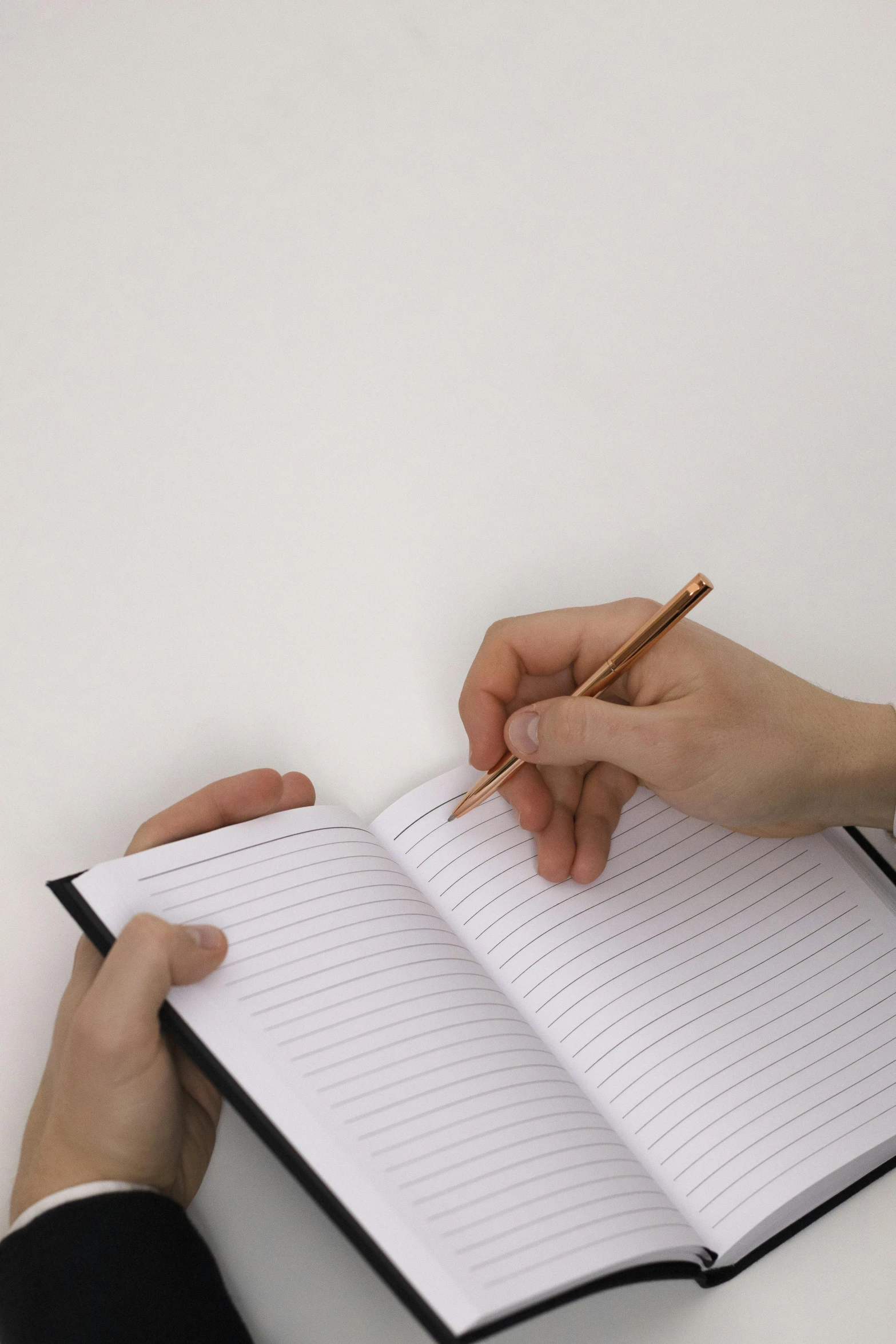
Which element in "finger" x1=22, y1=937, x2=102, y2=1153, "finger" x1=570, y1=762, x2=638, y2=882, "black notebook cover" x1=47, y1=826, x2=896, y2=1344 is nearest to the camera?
"black notebook cover" x1=47, y1=826, x2=896, y2=1344

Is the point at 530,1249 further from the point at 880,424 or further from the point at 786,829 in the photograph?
the point at 880,424

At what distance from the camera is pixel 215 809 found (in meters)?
0.86

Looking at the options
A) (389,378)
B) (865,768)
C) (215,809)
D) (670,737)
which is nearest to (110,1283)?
(215,809)

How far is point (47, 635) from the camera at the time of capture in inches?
39.4

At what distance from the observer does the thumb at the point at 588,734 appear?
33.3 inches

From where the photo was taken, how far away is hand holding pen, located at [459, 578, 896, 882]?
86 cm

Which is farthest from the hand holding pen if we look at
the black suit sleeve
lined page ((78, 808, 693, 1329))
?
the black suit sleeve

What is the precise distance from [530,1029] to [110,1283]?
13.1 inches

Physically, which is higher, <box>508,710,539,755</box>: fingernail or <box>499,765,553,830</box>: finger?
<box>508,710,539,755</box>: fingernail

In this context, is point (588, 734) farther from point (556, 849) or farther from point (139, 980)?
point (139, 980)

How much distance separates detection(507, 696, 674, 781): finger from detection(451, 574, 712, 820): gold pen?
0.09ft

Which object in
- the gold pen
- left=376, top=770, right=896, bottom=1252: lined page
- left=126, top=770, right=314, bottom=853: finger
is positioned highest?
left=126, top=770, right=314, bottom=853: finger

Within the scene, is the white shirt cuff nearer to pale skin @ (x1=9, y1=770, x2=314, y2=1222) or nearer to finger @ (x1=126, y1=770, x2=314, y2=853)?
pale skin @ (x1=9, y1=770, x2=314, y2=1222)

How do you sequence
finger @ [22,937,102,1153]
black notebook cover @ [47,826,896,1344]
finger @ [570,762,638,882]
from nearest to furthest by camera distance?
1. black notebook cover @ [47,826,896,1344]
2. finger @ [22,937,102,1153]
3. finger @ [570,762,638,882]
